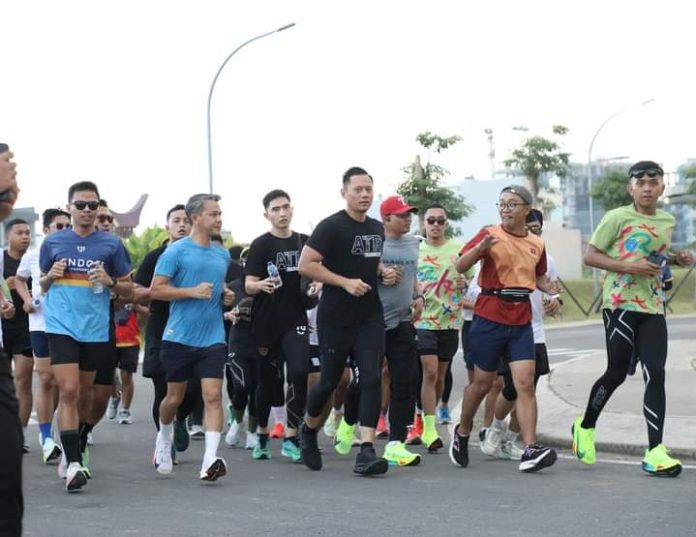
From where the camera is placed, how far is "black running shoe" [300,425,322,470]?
10156 millimetres

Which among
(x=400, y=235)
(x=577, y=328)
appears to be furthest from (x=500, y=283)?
(x=577, y=328)

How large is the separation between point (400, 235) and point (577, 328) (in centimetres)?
2714

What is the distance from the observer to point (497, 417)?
1073 cm

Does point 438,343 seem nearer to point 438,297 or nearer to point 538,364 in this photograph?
point 438,297

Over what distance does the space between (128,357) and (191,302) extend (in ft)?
13.4

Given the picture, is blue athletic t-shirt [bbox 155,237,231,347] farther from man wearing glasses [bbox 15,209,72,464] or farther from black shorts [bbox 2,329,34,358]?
black shorts [bbox 2,329,34,358]

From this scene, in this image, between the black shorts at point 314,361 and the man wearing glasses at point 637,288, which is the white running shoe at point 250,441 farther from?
the man wearing glasses at point 637,288

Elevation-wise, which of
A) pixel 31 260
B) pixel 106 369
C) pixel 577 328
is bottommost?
pixel 577 328

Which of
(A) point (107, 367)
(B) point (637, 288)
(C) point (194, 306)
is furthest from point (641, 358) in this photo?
(A) point (107, 367)

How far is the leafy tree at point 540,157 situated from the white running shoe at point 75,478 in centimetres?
5498

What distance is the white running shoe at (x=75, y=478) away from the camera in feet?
29.8

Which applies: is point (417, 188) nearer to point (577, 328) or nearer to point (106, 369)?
point (577, 328)

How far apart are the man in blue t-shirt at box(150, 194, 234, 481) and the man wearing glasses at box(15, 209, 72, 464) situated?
1126 millimetres

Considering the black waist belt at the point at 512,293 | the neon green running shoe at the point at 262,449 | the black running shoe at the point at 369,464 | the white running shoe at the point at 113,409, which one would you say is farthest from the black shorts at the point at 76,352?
the white running shoe at the point at 113,409
